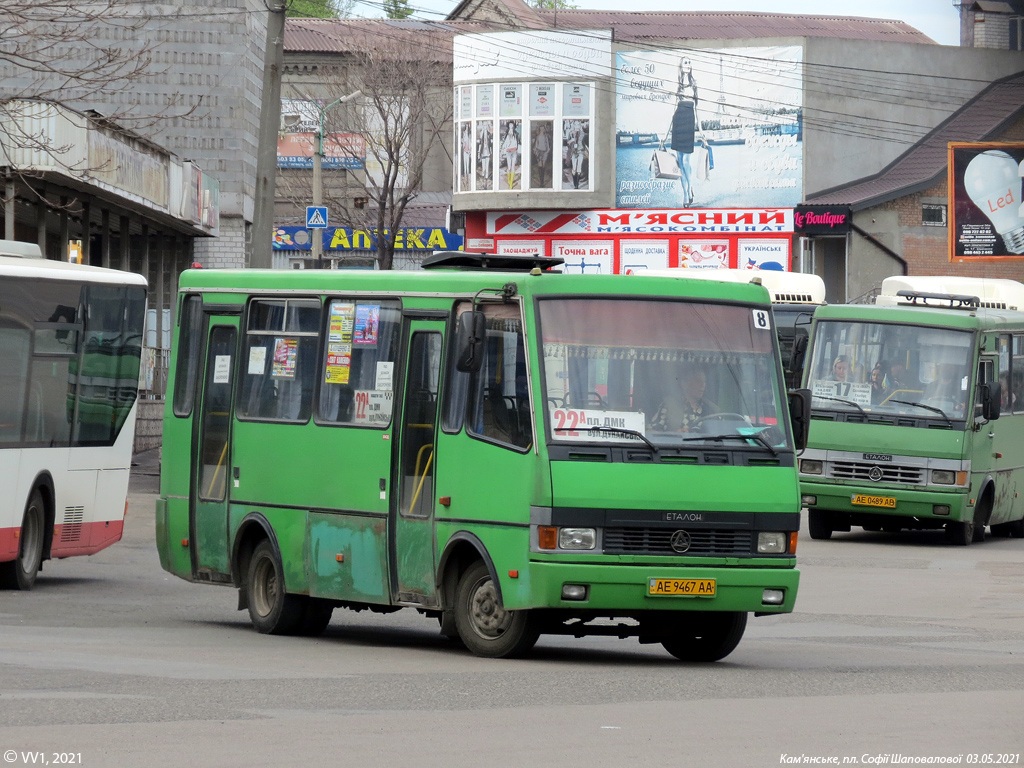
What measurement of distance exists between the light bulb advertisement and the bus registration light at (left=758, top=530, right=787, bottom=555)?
4478 cm

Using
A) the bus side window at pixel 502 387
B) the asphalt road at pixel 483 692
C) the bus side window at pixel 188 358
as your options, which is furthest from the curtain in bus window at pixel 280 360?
the bus side window at pixel 502 387

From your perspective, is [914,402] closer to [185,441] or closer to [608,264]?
[185,441]

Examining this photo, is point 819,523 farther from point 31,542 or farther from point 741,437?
point 741,437

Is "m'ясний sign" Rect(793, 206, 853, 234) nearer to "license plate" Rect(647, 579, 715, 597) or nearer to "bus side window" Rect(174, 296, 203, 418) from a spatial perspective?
"bus side window" Rect(174, 296, 203, 418)

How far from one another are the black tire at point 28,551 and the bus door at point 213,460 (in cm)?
293

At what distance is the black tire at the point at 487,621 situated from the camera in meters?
11.1

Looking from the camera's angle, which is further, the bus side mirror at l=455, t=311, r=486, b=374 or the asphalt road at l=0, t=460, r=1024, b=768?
the bus side mirror at l=455, t=311, r=486, b=374

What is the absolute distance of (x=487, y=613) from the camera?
11.3 metres

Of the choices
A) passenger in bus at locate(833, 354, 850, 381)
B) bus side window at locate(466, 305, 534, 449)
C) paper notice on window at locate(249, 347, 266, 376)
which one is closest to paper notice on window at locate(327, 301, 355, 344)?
paper notice on window at locate(249, 347, 266, 376)

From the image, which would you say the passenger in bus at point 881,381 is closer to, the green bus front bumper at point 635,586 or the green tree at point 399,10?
the green bus front bumper at point 635,586

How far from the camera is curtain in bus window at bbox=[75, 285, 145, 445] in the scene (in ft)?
56.1

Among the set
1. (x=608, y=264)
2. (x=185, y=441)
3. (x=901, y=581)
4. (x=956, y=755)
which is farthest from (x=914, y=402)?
(x=608, y=264)

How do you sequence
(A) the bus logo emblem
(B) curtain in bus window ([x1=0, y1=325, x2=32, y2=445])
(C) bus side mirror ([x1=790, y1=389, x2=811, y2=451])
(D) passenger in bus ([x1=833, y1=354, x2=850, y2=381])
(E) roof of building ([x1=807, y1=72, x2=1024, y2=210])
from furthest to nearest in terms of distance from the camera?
(E) roof of building ([x1=807, y1=72, x2=1024, y2=210]), (D) passenger in bus ([x1=833, y1=354, x2=850, y2=381]), (B) curtain in bus window ([x1=0, y1=325, x2=32, y2=445]), (C) bus side mirror ([x1=790, y1=389, x2=811, y2=451]), (A) the bus logo emblem

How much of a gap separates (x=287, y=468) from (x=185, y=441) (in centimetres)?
135
